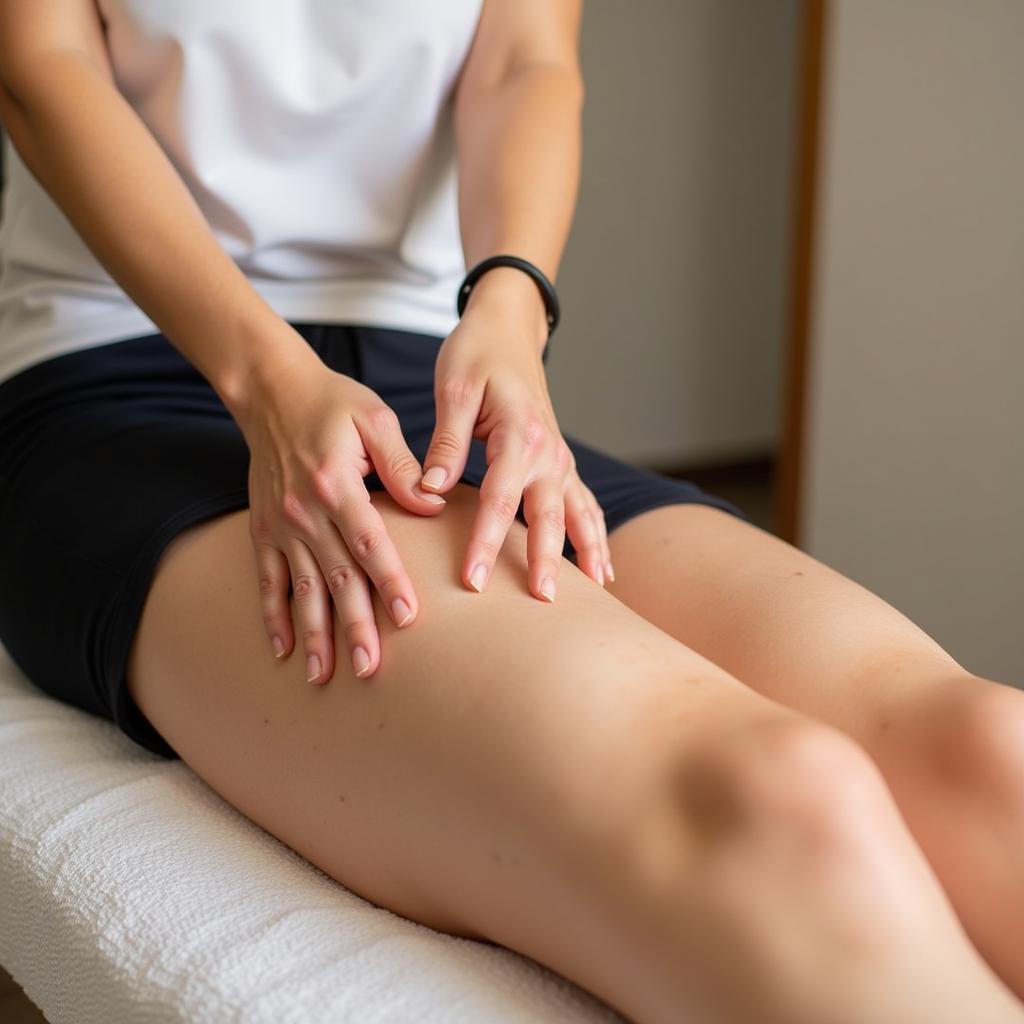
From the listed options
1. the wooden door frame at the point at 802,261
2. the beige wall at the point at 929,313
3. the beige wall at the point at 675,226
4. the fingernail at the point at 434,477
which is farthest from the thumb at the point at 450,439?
the beige wall at the point at 675,226

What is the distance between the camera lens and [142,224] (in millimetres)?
900

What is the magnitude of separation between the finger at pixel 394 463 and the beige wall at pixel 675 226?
241cm

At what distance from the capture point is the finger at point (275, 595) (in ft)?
2.42

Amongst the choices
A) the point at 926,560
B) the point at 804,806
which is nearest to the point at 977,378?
the point at 926,560

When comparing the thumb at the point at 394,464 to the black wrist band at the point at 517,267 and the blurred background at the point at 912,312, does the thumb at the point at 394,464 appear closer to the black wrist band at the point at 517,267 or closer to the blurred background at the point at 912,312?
the black wrist band at the point at 517,267

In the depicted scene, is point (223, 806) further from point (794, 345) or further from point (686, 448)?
point (686, 448)

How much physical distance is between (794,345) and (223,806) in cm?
184

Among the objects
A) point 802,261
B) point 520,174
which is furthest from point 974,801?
point 802,261

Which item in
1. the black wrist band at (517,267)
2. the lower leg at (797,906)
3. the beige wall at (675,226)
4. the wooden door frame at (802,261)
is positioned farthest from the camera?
the beige wall at (675,226)

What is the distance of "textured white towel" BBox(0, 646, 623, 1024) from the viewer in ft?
1.94

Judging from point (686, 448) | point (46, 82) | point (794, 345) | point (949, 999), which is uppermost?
point (46, 82)

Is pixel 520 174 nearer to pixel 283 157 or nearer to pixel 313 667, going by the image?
pixel 283 157

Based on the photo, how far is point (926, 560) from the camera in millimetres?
2232

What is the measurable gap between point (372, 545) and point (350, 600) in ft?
0.11
